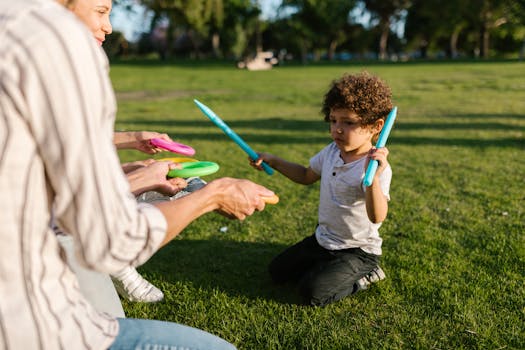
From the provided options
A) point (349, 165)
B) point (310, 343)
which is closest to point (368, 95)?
point (349, 165)

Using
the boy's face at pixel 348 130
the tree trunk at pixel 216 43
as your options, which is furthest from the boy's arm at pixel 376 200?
the tree trunk at pixel 216 43

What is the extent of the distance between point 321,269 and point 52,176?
2.03m

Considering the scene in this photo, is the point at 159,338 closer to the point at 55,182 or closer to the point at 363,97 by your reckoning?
the point at 55,182

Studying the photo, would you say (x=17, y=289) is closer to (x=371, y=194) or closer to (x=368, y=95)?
(x=371, y=194)

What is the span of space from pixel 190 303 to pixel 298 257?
0.71 m

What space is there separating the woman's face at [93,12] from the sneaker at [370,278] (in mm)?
1945

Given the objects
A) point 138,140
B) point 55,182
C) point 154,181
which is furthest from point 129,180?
point 55,182

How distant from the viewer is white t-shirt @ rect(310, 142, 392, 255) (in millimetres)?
2883

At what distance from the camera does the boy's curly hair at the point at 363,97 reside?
9.32 ft

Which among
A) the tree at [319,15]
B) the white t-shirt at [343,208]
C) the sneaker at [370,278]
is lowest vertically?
the sneaker at [370,278]

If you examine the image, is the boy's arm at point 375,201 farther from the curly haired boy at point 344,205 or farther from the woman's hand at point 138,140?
the woman's hand at point 138,140

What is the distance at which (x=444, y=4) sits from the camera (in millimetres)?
49750

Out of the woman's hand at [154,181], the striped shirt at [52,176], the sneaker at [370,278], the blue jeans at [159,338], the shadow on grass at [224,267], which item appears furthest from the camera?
the shadow on grass at [224,267]

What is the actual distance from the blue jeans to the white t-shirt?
1.55 m
